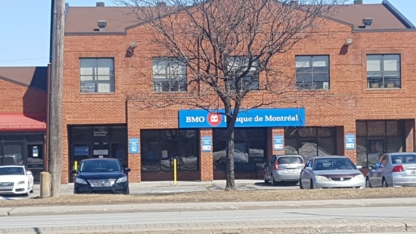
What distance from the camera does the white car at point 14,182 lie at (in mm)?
29562

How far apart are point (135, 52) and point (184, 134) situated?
5.24 m

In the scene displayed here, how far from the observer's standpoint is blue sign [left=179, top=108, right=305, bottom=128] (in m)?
36.8

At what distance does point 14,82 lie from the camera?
38.9 metres

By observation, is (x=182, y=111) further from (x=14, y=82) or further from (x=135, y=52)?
(x=14, y=82)

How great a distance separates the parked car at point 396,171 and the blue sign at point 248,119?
10754 millimetres

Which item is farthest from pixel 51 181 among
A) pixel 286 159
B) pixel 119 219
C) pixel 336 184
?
pixel 286 159

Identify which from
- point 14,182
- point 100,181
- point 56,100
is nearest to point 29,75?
point 14,182

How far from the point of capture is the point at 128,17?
1613 inches

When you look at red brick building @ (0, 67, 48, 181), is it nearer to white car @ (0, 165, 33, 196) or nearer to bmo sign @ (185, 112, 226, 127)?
white car @ (0, 165, 33, 196)

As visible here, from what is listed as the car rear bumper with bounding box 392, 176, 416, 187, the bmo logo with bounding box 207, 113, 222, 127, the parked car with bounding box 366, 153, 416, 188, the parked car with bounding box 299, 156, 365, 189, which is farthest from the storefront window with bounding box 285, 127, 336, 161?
the car rear bumper with bounding box 392, 176, 416, 187

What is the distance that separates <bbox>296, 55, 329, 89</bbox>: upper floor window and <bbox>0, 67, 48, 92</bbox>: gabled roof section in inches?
576

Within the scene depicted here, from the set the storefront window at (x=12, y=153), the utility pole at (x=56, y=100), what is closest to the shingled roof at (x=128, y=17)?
the storefront window at (x=12, y=153)

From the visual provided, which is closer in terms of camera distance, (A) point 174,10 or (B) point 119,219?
(B) point 119,219

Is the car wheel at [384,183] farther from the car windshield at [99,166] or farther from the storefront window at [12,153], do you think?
the storefront window at [12,153]
